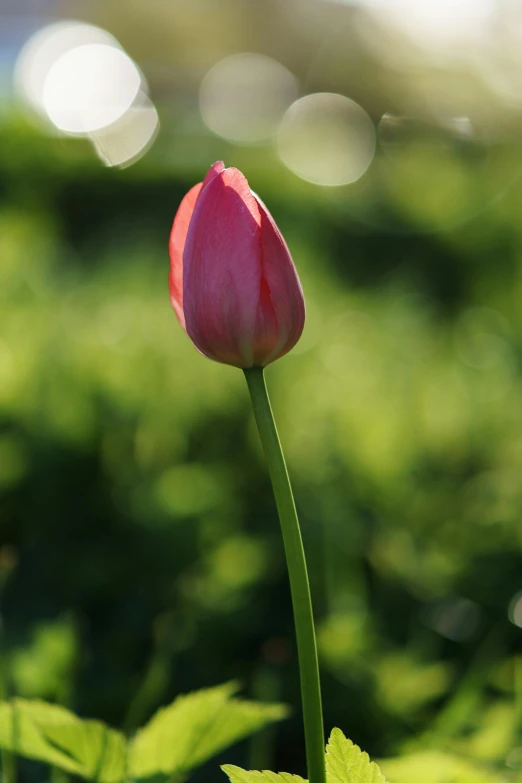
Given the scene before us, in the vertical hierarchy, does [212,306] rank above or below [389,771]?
above

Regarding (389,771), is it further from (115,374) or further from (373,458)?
(115,374)

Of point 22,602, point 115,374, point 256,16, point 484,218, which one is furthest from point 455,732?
point 256,16

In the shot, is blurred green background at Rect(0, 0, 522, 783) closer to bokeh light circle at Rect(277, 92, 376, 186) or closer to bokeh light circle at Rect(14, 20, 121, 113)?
bokeh light circle at Rect(277, 92, 376, 186)

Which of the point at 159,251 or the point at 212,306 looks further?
the point at 159,251

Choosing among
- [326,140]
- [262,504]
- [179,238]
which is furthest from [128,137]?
[179,238]

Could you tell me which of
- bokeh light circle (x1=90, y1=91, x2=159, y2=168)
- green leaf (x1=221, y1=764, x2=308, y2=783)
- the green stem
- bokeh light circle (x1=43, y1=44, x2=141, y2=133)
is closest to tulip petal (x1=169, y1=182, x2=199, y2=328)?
the green stem

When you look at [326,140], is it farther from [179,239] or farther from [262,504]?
[179,239]
